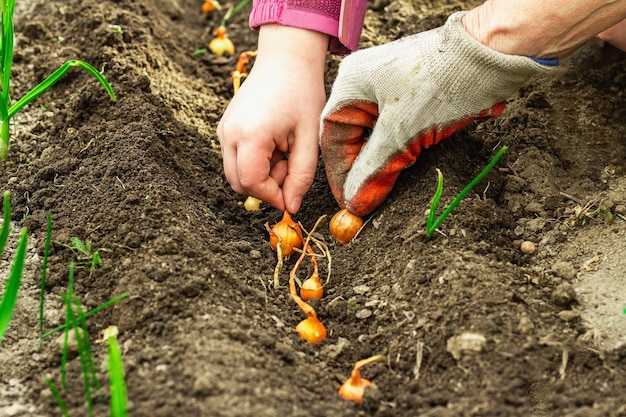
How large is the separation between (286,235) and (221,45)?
3.97ft

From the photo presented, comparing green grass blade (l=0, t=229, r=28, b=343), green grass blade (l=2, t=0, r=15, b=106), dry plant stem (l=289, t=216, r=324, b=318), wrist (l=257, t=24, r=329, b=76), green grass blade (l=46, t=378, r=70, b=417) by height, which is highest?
green grass blade (l=2, t=0, r=15, b=106)

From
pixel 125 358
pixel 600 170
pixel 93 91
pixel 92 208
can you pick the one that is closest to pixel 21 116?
pixel 93 91

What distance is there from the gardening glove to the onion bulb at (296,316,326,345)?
0.39 m

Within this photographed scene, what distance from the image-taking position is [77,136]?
7.25ft

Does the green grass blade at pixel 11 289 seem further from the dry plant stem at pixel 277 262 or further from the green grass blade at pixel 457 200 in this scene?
the green grass blade at pixel 457 200

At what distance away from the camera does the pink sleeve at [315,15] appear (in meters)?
1.99

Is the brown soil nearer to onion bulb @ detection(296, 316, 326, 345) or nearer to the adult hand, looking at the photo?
onion bulb @ detection(296, 316, 326, 345)

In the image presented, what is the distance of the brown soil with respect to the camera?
1.44m

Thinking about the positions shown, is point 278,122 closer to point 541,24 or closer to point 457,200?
point 457,200

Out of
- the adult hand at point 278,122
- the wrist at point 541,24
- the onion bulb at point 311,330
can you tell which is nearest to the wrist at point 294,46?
the adult hand at point 278,122

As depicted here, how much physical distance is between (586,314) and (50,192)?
1431mm

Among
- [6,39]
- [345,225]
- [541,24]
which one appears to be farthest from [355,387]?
[6,39]

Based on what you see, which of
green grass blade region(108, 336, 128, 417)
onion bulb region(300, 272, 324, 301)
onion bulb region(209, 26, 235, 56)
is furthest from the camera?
onion bulb region(209, 26, 235, 56)

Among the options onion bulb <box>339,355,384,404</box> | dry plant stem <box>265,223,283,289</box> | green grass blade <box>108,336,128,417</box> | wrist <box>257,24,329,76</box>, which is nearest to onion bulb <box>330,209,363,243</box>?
dry plant stem <box>265,223,283,289</box>
